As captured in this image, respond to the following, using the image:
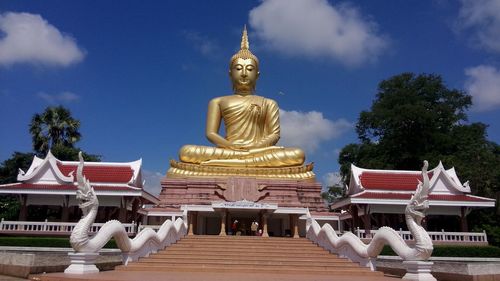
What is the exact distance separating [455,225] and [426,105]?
49.5 feet

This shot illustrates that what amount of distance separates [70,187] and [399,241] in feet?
48.9

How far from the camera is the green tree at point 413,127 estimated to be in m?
35.8

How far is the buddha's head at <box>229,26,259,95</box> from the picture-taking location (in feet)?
87.2

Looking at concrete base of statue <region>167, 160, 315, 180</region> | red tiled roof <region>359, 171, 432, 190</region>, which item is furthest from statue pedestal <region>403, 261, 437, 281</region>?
concrete base of statue <region>167, 160, 315, 180</region>

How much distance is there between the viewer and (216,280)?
9.40 meters

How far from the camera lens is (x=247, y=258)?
1284cm

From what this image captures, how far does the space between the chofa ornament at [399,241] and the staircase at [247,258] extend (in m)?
0.28

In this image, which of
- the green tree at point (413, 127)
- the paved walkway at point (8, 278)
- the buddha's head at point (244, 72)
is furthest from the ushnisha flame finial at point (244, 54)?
the paved walkway at point (8, 278)

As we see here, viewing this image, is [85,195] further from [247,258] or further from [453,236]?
[453,236]

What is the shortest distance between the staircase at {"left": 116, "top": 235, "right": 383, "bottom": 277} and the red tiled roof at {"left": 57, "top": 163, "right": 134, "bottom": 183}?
7.28 meters

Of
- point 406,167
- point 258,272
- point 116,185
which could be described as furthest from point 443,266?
point 406,167

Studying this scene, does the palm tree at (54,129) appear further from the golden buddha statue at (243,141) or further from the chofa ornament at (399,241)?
the chofa ornament at (399,241)

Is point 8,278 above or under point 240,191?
under

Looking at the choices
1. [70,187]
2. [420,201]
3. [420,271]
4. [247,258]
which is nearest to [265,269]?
[247,258]
